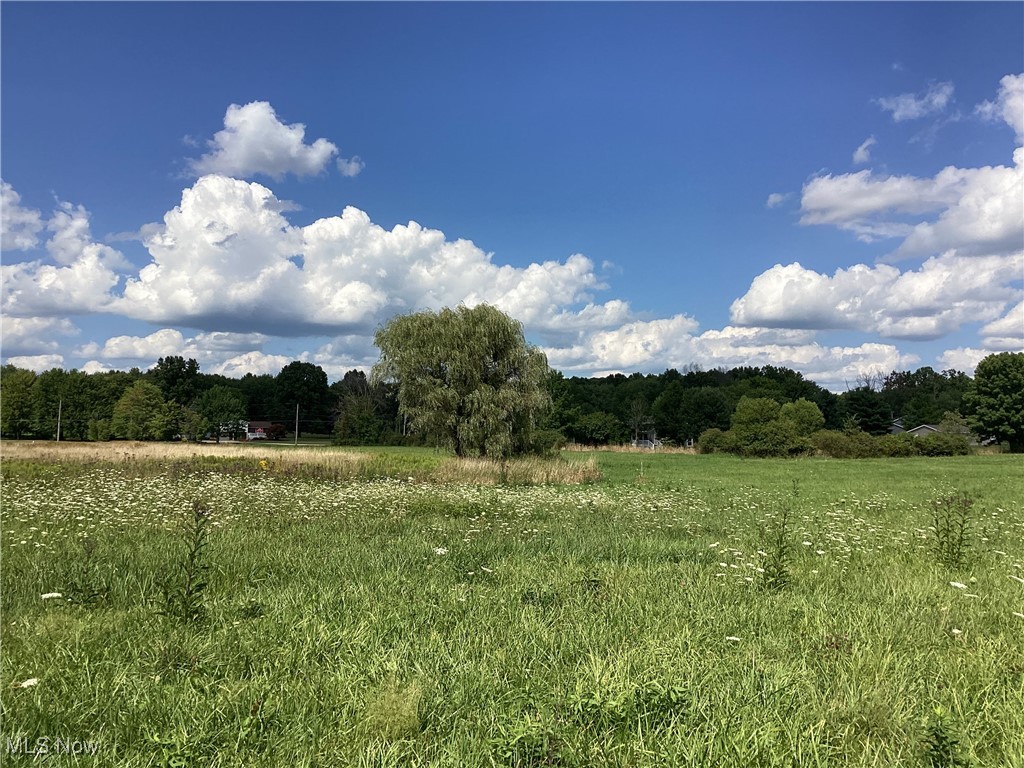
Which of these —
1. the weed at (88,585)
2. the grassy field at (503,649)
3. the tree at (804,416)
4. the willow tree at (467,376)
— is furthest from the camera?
the tree at (804,416)

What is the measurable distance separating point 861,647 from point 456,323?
25802 millimetres

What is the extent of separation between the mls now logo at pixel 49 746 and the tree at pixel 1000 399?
7841 centimetres

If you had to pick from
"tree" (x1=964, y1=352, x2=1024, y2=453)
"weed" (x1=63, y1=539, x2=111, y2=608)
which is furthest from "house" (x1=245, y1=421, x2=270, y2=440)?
"weed" (x1=63, y1=539, x2=111, y2=608)

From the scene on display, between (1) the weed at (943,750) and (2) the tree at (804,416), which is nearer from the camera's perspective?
(1) the weed at (943,750)

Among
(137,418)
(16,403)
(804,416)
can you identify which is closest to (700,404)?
(804,416)

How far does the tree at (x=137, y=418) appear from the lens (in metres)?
67.6

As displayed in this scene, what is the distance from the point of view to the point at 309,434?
106 m

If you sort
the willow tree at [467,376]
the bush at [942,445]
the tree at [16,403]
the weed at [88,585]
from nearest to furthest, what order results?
1. the weed at [88,585]
2. the willow tree at [467,376]
3. the bush at [942,445]
4. the tree at [16,403]

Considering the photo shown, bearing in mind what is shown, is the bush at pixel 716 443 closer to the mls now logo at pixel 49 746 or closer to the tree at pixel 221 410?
the mls now logo at pixel 49 746

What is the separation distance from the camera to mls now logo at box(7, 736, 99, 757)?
2.64 meters

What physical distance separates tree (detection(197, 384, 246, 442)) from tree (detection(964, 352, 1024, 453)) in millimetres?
94057

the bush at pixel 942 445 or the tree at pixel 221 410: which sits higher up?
the tree at pixel 221 410

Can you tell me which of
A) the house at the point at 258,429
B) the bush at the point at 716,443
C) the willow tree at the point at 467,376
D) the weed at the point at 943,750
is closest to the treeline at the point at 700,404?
the bush at the point at 716,443

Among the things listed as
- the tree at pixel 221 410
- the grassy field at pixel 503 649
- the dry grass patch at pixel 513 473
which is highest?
the tree at pixel 221 410
